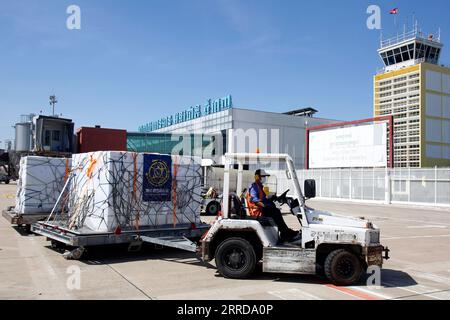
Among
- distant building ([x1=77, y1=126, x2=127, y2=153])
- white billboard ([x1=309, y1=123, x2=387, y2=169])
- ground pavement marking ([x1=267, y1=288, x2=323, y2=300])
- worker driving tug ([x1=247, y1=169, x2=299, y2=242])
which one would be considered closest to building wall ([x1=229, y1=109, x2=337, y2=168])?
white billboard ([x1=309, y1=123, x2=387, y2=169])

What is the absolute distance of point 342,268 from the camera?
7.03 metres

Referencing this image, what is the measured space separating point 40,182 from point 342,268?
9.27 m

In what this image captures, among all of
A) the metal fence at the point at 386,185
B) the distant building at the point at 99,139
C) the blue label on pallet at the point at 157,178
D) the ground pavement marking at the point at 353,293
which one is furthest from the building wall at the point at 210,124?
the ground pavement marking at the point at 353,293

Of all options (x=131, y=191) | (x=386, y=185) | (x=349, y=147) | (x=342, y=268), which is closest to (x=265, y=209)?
(x=342, y=268)

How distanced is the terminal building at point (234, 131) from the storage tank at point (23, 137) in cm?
2330

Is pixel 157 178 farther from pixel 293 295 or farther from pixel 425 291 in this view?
pixel 425 291

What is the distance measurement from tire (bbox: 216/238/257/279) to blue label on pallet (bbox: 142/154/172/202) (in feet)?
9.45

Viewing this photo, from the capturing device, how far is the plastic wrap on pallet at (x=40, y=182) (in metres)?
12.1

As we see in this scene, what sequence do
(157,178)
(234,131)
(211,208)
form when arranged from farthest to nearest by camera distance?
(234,131), (211,208), (157,178)

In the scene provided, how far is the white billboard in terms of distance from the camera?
117 feet

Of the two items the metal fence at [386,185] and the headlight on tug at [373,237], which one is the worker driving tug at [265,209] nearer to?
the headlight on tug at [373,237]

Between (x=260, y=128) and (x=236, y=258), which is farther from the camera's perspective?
(x=260, y=128)

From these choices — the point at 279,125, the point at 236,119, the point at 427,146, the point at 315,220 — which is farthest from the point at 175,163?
the point at 427,146
